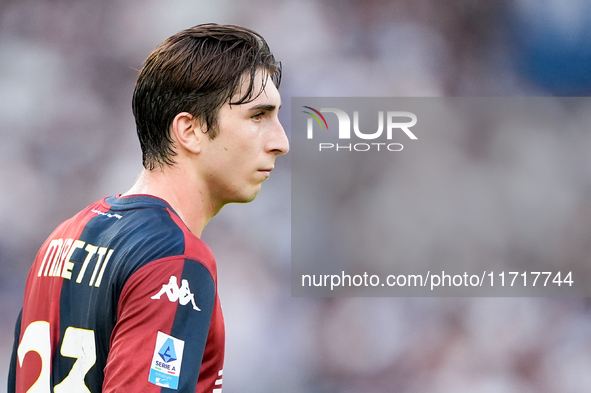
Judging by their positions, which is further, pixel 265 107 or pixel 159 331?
pixel 265 107

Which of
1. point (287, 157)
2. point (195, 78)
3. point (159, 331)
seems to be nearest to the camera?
point (159, 331)

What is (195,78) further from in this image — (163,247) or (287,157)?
(287,157)

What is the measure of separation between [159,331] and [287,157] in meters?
2.15

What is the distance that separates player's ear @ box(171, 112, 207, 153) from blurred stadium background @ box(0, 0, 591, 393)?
73.7 inches

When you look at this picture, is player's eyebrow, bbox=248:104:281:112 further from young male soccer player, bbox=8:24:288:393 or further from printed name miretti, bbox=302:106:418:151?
printed name miretti, bbox=302:106:418:151

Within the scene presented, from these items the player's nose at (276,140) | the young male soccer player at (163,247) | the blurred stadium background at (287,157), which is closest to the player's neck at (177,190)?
the young male soccer player at (163,247)

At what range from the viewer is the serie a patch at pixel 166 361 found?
0.69m

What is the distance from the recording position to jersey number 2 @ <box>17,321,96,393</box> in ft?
2.54

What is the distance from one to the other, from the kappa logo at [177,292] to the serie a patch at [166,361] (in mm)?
44

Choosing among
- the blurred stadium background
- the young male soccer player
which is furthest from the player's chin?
the blurred stadium background

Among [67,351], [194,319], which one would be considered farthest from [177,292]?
[67,351]

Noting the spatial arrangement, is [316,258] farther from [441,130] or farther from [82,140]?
[82,140]

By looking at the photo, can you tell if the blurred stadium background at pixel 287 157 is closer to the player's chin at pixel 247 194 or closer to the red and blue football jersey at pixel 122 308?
the player's chin at pixel 247 194

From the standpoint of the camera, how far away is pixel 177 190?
37.0 inches
